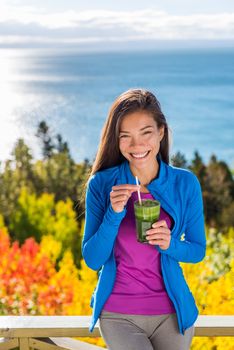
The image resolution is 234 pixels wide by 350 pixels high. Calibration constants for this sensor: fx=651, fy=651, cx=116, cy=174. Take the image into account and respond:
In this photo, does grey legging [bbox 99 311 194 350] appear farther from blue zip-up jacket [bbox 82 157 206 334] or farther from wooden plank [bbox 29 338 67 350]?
wooden plank [bbox 29 338 67 350]

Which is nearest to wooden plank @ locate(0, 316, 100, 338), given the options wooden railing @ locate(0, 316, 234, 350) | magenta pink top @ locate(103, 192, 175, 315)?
wooden railing @ locate(0, 316, 234, 350)

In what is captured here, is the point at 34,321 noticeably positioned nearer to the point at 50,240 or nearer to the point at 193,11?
the point at 50,240

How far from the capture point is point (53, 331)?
2.38 metres

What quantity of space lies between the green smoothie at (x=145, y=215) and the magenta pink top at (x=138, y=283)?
127 millimetres

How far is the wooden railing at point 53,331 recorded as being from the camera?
235 centimetres

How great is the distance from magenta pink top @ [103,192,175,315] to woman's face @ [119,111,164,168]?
25 centimetres

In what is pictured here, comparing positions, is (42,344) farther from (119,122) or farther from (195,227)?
(119,122)

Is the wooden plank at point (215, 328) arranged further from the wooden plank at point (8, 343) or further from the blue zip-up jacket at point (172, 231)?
the wooden plank at point (8, 343)

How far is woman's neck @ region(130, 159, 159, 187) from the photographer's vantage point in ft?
7.40

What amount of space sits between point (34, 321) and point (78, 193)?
4363mm

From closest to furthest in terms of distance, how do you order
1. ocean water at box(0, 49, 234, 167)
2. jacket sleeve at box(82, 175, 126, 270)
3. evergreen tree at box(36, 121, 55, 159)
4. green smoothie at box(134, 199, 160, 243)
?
green smoothie at box(134, 199, 160, 243)
jacket sleeve at box(82, 175, 126, 270)
evergreen tree at box(36, 121, 55, 159)
ocean water at box(0, 49, 234, 167)

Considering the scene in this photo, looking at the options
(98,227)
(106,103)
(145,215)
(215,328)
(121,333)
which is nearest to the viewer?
(145,215)

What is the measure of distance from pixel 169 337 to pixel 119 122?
0.72m

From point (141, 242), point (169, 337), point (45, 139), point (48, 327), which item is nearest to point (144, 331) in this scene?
point (169, 337)
